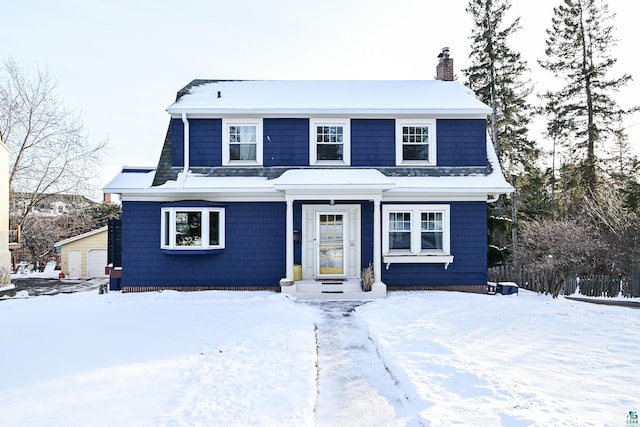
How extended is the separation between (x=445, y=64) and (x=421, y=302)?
32.4ft

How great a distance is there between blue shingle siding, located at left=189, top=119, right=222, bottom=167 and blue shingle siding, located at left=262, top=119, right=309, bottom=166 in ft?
4.71

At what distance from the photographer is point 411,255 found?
1153 cm

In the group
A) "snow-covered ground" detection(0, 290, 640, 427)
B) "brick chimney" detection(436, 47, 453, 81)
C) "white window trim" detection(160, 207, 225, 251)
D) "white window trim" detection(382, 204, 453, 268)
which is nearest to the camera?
"snow-covered ground" detection(0, 290, 640, 427)

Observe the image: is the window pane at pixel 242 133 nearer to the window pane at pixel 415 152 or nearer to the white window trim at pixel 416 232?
the white window trim at pixel 416 232

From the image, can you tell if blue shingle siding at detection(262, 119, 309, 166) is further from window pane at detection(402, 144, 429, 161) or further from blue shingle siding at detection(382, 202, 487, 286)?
blue shingle siding at detection(382, 202, 487, 286)

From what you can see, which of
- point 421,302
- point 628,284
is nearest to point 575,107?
point 628,284

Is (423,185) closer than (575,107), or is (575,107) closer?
(423,185)

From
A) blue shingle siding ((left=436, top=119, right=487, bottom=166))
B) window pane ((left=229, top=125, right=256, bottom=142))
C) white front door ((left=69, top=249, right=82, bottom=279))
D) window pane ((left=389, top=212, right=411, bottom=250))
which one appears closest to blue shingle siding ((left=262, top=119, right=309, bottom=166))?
window pane ((left=229, top=125, right=256, bottom=142))

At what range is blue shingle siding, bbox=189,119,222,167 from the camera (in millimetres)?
12154

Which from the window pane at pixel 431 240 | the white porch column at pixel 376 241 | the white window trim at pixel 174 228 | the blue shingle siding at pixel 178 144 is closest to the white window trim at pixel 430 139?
the white porch column at pixel 376 241

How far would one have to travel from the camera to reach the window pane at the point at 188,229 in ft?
37.2

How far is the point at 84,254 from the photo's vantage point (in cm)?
2444

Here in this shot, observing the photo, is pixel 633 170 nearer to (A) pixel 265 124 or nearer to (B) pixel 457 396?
(A) pixel 265 124

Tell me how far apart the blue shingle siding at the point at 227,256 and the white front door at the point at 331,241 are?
789 mm
